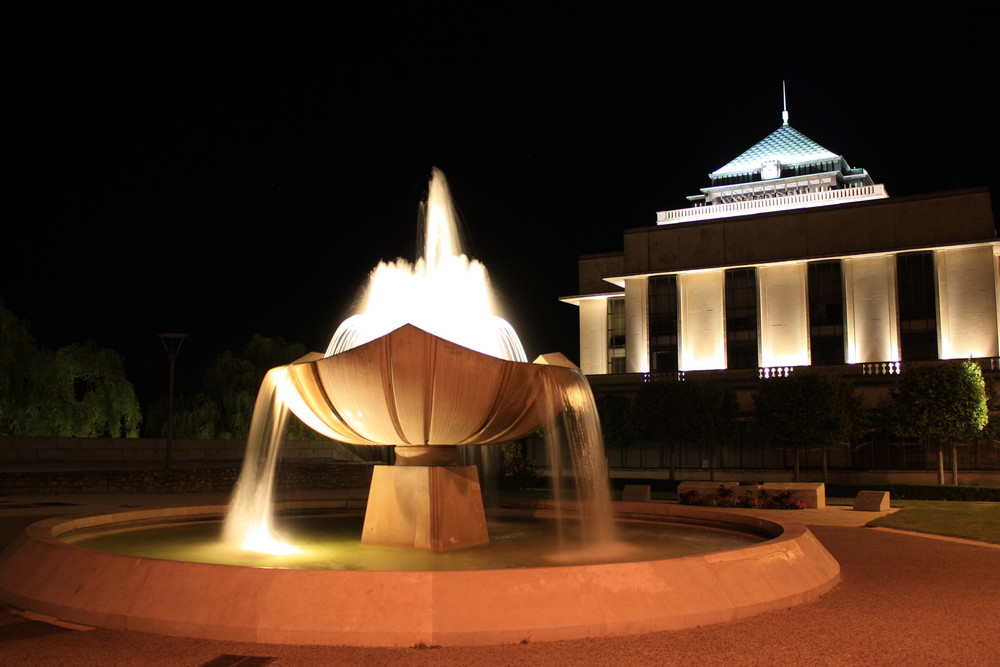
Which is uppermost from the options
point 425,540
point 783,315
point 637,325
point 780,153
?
point 780,153

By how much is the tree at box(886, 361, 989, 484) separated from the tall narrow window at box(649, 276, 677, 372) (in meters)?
17.5

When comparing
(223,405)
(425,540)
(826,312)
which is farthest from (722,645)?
(826,312)

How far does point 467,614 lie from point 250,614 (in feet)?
5.56

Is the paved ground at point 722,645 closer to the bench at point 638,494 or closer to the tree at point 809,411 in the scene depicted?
the bench at point 638,494

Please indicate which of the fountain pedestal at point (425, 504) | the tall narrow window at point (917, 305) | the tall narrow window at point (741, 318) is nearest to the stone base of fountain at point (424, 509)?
the fountain pedestal at point (425, 504)

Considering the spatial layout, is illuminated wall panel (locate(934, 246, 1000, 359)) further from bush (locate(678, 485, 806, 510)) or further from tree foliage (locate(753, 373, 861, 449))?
bush (locate(678, 485, 806, 510))

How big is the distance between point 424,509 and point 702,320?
40.8 meters

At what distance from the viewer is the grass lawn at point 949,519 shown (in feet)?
56.3

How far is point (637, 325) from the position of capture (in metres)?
50.8

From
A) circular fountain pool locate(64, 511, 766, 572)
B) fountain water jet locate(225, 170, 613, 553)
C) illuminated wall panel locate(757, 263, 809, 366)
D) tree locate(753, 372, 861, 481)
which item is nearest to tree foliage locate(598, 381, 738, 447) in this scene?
tree locate(753, 372, 861, 481)

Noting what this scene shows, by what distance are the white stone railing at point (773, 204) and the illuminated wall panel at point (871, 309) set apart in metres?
4.98

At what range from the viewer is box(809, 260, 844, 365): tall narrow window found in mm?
46438

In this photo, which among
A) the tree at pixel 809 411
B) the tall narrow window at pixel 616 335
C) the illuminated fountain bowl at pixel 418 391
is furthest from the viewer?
the tall narrow window at pixel 616 335

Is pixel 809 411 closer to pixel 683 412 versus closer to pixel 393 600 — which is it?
pixel 683 412
